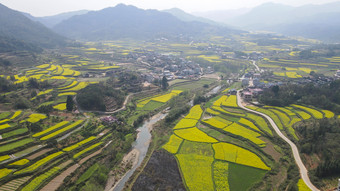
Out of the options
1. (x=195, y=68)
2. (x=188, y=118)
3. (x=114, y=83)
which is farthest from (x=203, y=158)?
(x=195, y=68)

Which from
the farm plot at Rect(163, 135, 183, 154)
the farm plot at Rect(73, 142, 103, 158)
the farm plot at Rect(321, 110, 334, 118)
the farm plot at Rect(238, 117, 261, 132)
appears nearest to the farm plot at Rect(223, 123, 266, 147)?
the farm plot at Rect(238, 117, 261, 132)

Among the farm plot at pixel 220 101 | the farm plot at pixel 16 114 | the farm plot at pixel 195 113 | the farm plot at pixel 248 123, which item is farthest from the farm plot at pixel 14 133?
the farm plot at pixel 220 101

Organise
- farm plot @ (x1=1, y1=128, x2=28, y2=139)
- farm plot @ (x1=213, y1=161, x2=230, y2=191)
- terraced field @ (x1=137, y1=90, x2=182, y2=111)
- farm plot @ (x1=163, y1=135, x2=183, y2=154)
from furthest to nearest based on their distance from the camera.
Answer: terraced field @ (x1=137, y1=90, x2=182, y2=111) → farm plot @ (x1=163, y1=135, x2=183, y2=154) → farm plot @ (x1=1, y1=128, x2=28, y2=139) → farm plot @ (x1=213, y1=161, x2=230, y2=191)

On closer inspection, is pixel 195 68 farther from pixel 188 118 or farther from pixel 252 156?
pixel 252 156

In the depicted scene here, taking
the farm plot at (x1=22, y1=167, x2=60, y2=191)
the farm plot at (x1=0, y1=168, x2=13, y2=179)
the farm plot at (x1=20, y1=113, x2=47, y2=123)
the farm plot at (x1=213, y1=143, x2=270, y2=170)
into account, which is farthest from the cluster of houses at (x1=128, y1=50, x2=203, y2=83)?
the farm plot at (x1=0, y1=168, x2=13, y2=179)

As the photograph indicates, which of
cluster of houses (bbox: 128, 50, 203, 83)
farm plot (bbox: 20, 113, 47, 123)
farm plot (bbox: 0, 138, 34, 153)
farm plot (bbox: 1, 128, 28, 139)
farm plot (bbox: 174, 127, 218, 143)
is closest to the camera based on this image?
farm plot (bbox: 0, 138, 34, 153)

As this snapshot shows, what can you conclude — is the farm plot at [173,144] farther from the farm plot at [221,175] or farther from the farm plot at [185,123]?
the farm plot at [221,175]

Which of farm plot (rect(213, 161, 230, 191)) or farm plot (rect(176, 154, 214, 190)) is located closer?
farm plot (rect(213, 161, 230, 191))

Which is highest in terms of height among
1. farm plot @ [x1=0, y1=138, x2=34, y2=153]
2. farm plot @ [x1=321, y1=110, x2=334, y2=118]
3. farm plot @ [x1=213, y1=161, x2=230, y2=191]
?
farm plot @ [x1=321, y1=110, x2=334, y2=118]

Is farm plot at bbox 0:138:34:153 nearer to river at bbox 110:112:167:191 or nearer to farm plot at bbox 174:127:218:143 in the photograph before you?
river at bbox 110:112:167:191

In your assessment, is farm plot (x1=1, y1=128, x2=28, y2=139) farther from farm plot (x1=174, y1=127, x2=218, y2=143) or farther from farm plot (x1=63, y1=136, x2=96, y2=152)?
farm plot (x1=174, y1=127, x2=218, y2=143)

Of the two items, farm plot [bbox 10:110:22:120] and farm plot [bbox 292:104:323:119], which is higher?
farm plot [bbox 10:110:22:120]
